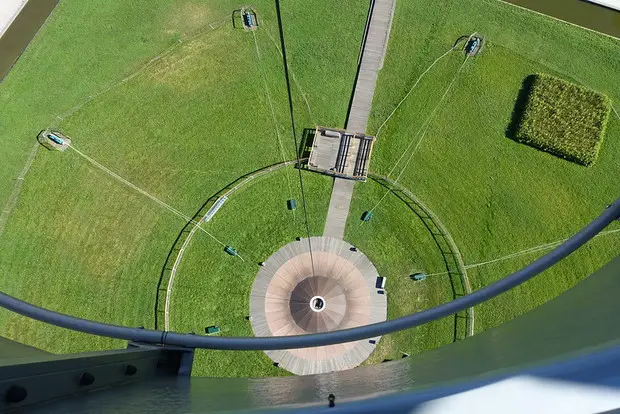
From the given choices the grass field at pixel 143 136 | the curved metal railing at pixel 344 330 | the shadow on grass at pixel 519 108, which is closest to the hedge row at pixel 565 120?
the shadow on grass at pixel 519 108

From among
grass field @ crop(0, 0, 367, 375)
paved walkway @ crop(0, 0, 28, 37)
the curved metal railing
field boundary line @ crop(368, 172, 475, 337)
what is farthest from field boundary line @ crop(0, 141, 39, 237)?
field boundary line @ crop(368, 172, 475, 337)

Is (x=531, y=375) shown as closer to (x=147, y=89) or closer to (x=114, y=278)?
(x=114, y=278)

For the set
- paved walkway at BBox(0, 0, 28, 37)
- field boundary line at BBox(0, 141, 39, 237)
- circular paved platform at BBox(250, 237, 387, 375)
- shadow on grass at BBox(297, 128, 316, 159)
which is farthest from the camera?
paved walkway at BBox(0, 0, 28, 37)

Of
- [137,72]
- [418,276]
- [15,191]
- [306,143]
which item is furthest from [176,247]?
[418,276]

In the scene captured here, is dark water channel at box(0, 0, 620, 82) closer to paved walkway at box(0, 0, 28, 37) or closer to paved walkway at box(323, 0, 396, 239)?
paved walkway at box(0, 0, 28, 37)

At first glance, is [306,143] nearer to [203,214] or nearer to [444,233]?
[203,214]

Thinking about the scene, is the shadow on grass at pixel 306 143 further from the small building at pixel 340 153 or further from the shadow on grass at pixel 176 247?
the shadow on grass at pixel 176 247
